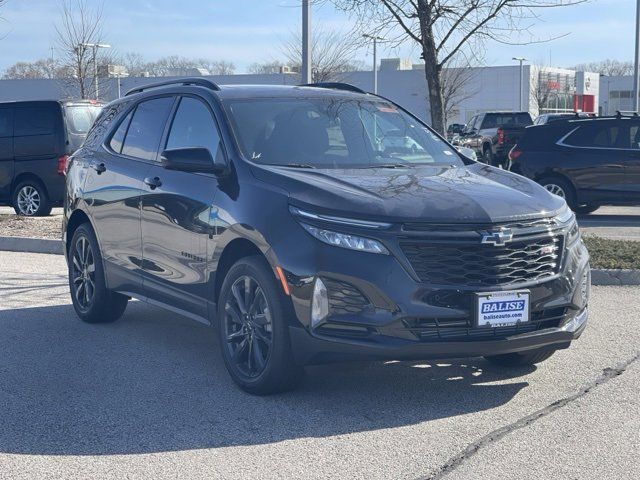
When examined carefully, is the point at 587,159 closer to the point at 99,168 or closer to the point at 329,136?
the point at 99,168

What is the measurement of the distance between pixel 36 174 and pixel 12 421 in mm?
12099

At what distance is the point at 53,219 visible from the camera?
16.0 m

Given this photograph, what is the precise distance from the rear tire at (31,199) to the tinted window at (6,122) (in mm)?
909

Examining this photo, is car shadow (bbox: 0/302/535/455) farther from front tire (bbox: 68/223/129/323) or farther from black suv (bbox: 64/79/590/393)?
front tire (bbox: 68/223/129/323)

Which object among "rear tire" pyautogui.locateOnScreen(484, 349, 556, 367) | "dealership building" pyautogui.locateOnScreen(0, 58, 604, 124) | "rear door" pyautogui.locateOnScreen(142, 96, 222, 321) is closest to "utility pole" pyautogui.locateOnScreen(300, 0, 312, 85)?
"rear door" pyautogui.locateOnScreen(142, 96, 222, 321)

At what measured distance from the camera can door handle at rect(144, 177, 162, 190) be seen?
276 inches

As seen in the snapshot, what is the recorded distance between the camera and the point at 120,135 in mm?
8023

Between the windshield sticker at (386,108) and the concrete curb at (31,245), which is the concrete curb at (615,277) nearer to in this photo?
the windshield sticker at (386,108)

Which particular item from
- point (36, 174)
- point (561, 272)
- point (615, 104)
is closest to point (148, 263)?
point (561, 272)

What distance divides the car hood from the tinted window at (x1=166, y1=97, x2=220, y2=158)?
2.33ft

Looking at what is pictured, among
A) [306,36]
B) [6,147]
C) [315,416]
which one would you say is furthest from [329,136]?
[6,147]

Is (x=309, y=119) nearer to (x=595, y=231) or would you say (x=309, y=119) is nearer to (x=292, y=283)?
(x=292, y=283)

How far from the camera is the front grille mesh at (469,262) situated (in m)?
5.34

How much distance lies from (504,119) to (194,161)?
28.2 m
